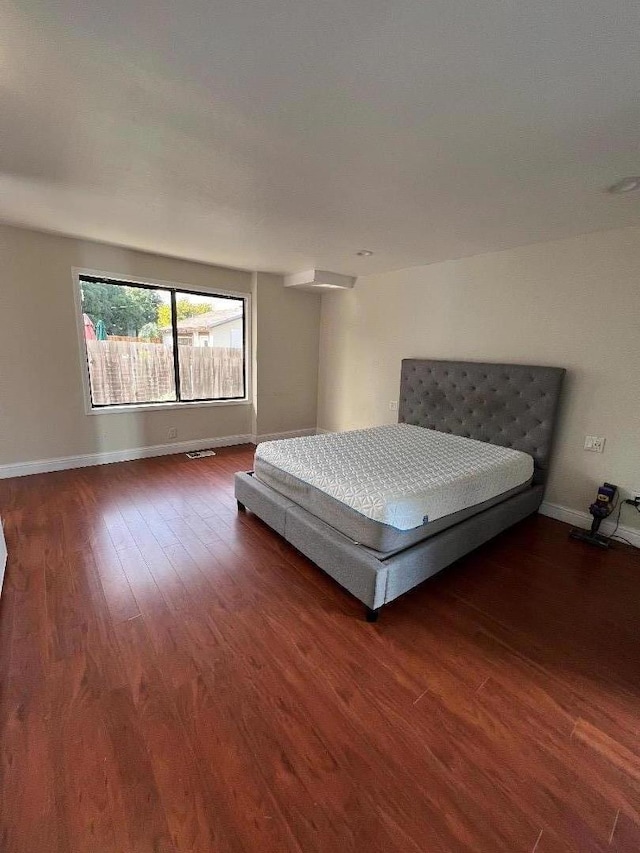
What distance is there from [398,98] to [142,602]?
2.71 m

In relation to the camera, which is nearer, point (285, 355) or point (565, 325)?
point (565, 325)

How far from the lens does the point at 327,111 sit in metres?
1.50

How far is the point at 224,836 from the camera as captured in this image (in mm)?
1040

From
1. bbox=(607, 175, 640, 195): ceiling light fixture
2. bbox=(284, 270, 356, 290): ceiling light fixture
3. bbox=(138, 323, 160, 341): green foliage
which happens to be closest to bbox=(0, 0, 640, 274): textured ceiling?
bbox=(607, 175, 640, 195): ceiling light fixture

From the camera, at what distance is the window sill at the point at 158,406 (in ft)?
13.3

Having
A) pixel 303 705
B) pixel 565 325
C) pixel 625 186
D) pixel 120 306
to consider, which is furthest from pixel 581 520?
pixel 120 306

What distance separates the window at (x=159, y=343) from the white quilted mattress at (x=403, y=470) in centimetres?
230

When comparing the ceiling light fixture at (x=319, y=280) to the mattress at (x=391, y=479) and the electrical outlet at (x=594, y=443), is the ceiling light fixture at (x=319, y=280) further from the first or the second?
the electrical outlet at (x=594, y=443)

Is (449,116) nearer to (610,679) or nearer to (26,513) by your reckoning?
(610,679)

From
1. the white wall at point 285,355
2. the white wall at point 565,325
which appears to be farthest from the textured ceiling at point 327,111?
the white wall at point 285,355

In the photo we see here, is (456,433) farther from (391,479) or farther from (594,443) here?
(391,479)

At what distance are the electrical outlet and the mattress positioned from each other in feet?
1.54

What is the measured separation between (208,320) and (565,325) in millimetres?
4000

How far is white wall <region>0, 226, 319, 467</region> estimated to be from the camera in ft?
11.2
